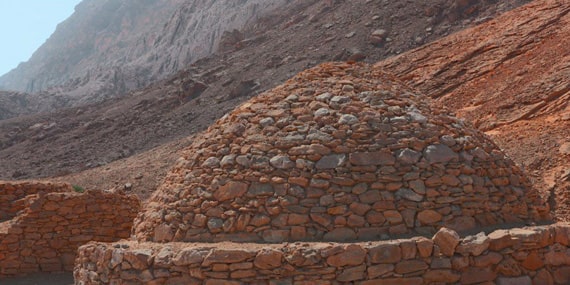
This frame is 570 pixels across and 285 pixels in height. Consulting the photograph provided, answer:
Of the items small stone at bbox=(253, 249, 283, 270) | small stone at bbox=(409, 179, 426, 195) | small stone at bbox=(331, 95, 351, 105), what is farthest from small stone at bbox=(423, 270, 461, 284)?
small stone at bbox=(331, 95, 351, 105)

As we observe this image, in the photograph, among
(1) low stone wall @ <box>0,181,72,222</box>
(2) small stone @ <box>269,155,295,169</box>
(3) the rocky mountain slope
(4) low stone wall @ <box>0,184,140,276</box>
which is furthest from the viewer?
(3) the rocky mountain slope

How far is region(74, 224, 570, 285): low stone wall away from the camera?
5.28 m

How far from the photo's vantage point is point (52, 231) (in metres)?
11.0

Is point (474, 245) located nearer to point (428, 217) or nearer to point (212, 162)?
point (428, 217)

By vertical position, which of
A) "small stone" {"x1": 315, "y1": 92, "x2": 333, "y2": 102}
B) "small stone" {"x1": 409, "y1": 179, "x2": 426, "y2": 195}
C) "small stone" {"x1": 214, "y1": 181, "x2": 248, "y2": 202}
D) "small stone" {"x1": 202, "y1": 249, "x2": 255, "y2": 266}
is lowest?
"small stone" {"x1": 202, "y1": 249, "x2": 255, "y2": 266}

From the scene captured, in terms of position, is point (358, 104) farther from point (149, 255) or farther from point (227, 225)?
point (149, 255)

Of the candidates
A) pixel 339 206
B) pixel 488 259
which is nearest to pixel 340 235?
pixel 339 206

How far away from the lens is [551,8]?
22781 millimetres

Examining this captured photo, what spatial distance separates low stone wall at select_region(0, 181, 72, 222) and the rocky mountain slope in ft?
32.0

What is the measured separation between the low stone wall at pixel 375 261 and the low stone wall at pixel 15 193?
8444 millimetres

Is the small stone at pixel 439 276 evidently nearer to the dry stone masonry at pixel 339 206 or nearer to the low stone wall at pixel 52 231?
the dry stone masonry at pixel 339 206

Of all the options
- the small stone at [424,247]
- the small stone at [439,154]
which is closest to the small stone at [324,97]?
the small stone at [439,154]

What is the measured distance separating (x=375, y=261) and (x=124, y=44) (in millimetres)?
89168

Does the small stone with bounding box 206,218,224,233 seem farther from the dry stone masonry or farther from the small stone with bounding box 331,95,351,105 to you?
the small stone with bounding box 331,95,351,105
